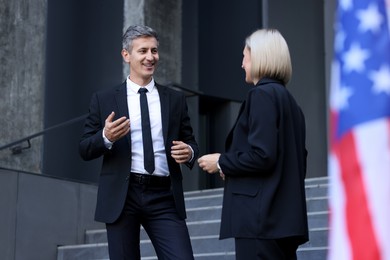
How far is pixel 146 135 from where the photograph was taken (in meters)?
5.06

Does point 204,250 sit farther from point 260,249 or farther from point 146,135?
point 260,249

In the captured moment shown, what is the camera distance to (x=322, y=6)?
43.7ft

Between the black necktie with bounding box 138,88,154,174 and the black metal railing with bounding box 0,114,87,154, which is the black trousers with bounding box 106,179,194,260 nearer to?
the black necktie with bounding box 138,88,154,174

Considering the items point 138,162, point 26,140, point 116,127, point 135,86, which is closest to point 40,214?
point 26,140

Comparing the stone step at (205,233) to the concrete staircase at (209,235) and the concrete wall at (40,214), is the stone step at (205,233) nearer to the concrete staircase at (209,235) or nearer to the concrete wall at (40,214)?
the concrete staircase at (209,235)

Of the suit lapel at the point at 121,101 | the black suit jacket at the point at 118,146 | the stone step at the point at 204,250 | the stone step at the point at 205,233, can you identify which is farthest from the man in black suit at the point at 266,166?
the stone step at the point at 205,233

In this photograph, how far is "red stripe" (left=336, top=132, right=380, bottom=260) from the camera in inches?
99.7

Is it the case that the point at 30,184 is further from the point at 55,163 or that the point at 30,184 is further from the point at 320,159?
the point at 320,159

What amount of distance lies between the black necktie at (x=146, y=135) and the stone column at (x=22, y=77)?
4.48 m

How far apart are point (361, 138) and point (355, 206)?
20cm

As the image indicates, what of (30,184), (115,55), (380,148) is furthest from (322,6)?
(380,148)

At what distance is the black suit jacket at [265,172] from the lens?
4.20 m

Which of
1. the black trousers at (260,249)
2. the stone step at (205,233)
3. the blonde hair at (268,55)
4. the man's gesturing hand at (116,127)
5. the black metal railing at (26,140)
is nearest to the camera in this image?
the black trousers at (260,249)

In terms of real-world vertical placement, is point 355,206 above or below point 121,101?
below
